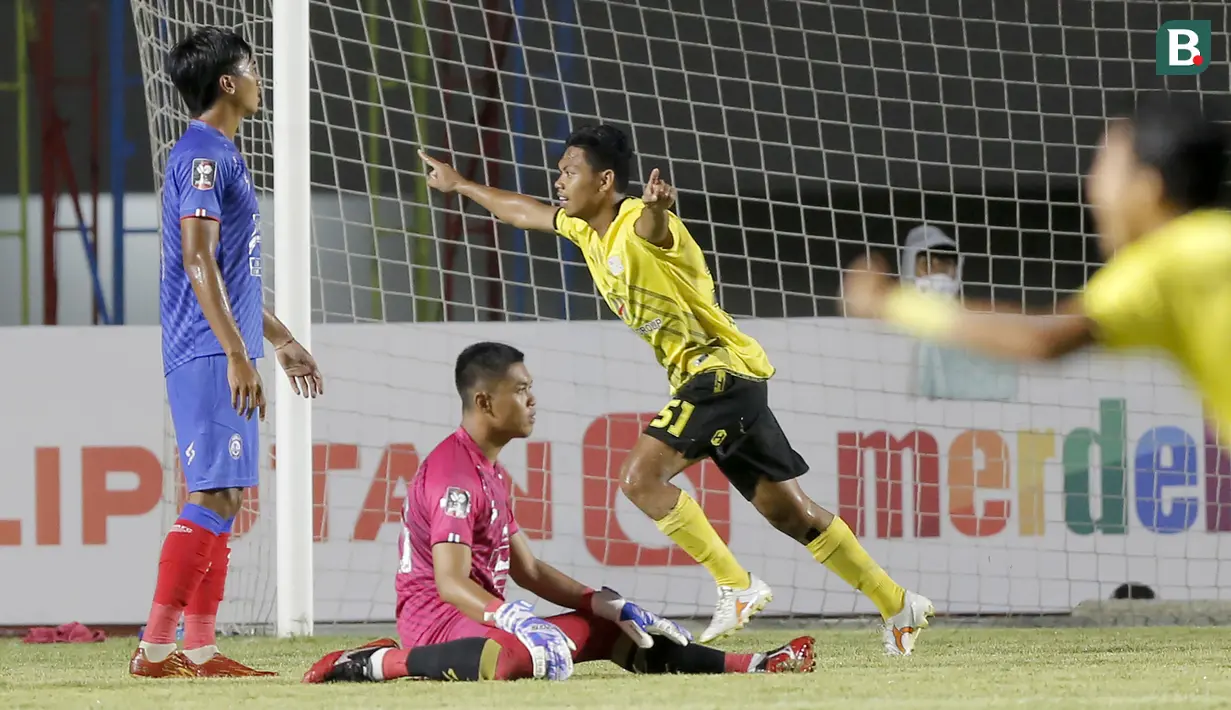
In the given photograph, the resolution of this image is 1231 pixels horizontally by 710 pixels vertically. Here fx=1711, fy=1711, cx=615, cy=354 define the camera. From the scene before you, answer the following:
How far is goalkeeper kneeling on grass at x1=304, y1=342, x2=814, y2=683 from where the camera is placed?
13.1 ft

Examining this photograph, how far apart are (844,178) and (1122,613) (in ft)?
18.0

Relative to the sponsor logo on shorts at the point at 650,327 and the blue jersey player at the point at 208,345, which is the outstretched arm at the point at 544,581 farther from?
the sponsor logo on shorts at the point at 650,327

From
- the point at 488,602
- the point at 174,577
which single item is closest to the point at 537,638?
the point at 488,602

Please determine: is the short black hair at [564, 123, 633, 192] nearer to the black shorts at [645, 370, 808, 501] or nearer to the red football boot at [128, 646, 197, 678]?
the black shorts at [645, 370, 808, 501]

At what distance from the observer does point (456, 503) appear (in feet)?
13.5

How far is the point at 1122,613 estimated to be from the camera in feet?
23.1

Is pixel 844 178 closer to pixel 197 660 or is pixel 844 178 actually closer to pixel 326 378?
pixel 326 378

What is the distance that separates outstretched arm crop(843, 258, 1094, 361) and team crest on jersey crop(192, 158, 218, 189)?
7.79 ft

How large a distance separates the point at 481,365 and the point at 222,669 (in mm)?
1083

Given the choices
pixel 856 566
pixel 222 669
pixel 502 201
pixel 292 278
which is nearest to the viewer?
pixel 222 669

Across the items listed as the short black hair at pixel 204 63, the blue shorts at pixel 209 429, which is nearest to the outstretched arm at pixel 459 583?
the blue shorts at pixel 209 429

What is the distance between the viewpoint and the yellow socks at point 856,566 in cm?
530

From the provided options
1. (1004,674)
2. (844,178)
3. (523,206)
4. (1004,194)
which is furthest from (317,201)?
(1004,674)

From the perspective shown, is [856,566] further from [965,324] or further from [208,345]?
[965,324]
